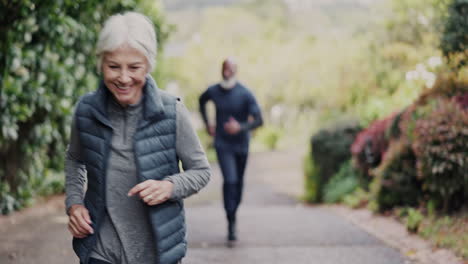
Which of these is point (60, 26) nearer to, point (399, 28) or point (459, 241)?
point (459, 241)

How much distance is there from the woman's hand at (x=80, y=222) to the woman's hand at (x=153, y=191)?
241 millimetres

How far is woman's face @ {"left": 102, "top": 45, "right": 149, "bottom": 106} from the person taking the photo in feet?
8.62

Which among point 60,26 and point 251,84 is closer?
point 60,26

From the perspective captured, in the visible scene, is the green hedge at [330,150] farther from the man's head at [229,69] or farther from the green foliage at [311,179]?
the man's head at [229,69]

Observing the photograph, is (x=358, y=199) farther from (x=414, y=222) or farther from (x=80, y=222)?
(x=80, y=222)

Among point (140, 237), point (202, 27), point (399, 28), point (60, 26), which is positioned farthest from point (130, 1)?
point (202, 27)

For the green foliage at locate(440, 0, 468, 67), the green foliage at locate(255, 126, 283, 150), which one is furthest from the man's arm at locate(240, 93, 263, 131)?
the green foliage at locate(255, 126, 283, 150)

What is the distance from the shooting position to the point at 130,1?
966 cm

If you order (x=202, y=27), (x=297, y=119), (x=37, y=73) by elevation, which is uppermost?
(x=202, y=27)

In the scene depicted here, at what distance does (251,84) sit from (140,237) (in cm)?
3640

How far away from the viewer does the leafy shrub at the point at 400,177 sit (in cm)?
853

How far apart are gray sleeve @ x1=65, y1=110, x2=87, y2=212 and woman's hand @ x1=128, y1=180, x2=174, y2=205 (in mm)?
346

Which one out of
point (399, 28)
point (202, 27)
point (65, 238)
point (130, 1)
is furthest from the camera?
point (202, 27)

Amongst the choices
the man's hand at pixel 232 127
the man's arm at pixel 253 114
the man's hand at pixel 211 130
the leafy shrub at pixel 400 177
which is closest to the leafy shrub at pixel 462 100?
the leafy shrub at pixel 400 177
